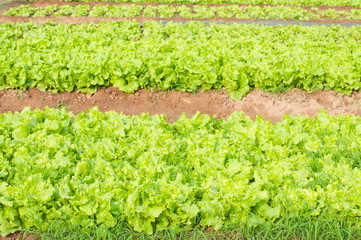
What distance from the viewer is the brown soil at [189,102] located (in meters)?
7.32

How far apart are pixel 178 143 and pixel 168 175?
2.35 feet

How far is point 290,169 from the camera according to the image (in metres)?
4.29

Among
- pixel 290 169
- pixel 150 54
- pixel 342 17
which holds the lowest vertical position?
pixel 342 17

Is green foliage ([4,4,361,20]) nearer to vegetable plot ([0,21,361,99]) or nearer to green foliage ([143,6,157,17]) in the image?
green foliage ([143,6,157,17])

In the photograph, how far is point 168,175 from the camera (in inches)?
155

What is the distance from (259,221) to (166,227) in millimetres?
1061

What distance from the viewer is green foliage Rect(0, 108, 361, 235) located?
12.1 ft

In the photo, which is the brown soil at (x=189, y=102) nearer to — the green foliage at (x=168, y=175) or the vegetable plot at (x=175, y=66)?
the vegetable plot at (x=175, y=66)

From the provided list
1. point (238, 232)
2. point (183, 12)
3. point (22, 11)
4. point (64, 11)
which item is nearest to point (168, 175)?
point (238, 232)

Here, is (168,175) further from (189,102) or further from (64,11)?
(64,11)

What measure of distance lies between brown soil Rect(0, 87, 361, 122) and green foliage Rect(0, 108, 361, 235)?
92.6 inches

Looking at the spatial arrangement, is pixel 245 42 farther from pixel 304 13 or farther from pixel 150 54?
pixel 304 13

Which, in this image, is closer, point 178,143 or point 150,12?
point 178,143

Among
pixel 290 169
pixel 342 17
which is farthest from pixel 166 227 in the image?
pixel 342 17
